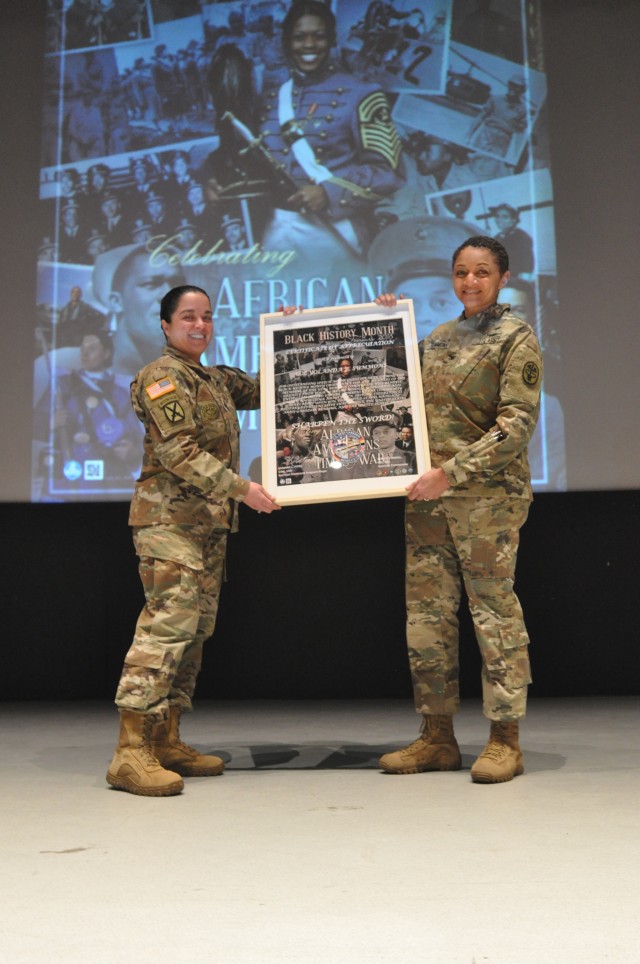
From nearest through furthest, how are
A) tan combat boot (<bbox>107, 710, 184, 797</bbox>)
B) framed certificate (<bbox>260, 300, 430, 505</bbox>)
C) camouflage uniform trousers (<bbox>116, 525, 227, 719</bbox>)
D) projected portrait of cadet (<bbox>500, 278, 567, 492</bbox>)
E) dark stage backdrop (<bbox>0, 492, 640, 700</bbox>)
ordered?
tan combat boot (<bbox>107, 710, 184, 797</bbox>)
camouflage uniform trousers (<bbox>116, 525, 227, 719</bbox>)
framed certificate (<bbox>260, 300, 430, 505</bbox>)
projected portrait of cadet (<bbox>500, 278, 567, 492</bbox>)
dark stage backdrop (<bbox>0, 492, 640, 700</bbox>)

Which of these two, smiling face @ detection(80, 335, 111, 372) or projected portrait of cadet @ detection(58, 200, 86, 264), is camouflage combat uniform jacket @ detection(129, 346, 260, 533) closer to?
smiling face @ detection(80, 335, 111, 372)

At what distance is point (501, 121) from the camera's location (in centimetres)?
441

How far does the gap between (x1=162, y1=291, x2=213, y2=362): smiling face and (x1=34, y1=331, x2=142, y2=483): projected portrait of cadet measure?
136cm

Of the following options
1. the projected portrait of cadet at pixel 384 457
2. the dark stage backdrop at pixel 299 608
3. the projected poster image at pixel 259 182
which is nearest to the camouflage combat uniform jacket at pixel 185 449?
the projected portrait of cadet at pixel 384 457

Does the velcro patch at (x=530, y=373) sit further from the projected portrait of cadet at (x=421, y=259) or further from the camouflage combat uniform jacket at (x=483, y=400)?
the projected portrait of cadet at (x=421, y=259)

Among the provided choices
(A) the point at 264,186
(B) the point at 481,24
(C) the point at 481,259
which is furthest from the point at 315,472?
(B) the point at 481,24

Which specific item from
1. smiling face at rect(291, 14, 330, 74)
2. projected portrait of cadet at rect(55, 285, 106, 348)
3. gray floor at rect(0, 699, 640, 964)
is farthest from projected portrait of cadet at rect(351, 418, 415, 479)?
smiling face at rect(291, 14, 330, 74)

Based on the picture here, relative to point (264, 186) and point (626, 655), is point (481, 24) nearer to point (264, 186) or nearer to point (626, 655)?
point (264, 186)

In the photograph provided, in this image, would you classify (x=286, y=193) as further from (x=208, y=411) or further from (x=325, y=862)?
(x=325, y=862)

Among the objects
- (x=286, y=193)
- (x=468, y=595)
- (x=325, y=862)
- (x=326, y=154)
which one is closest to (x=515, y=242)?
(x=326, y=154)

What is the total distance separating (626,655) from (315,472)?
245 cm

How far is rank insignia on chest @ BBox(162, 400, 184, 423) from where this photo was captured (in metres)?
2.86

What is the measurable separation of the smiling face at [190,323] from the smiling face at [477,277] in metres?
0.75

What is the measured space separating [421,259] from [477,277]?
146cm
